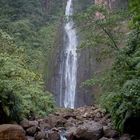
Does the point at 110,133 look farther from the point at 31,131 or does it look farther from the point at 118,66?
the point at 118,66

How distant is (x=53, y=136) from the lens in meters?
12.6

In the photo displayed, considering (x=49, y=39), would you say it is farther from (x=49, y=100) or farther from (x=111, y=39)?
(x=111, y=39)

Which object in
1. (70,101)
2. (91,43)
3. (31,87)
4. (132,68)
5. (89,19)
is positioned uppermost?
(89,19)

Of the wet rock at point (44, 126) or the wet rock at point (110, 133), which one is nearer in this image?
the wet rock at point (110, 133)

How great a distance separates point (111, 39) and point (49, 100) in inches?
256

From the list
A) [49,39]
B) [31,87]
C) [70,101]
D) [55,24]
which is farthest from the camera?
[55,24]

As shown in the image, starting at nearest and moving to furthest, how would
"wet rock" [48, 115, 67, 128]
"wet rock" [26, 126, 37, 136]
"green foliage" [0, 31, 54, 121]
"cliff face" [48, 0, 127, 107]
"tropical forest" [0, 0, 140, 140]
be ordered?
"tropical forest" [0, 0, 140, 140], "green foliage" [0, 31, 54, 121], "wet rock" [26, 126, 37, 136], "wet rock" [48, 115, 67, 128], "cliff face" [48, 0, 127, 107]

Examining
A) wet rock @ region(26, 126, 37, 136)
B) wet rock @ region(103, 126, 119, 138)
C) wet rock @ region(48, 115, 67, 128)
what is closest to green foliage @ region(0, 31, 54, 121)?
wet rock @ region(26, 126, 37, 136)

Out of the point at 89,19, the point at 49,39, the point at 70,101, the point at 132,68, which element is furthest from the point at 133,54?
the point at 49,39

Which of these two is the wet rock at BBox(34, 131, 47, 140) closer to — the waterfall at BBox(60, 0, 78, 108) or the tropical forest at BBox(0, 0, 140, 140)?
the tropical forest at BBox(0, 0, 140, 140)

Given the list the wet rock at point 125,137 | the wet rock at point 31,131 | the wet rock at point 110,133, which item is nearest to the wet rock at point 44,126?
the wet rock at point 31,131

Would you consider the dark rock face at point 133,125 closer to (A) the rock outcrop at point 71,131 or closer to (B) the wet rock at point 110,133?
(A) the rock outcrop at point 71,131

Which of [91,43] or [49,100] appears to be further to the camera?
[49,100]

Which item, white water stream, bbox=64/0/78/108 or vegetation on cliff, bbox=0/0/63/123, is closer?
vegetation on cliff, bbox=0/0/63/123
